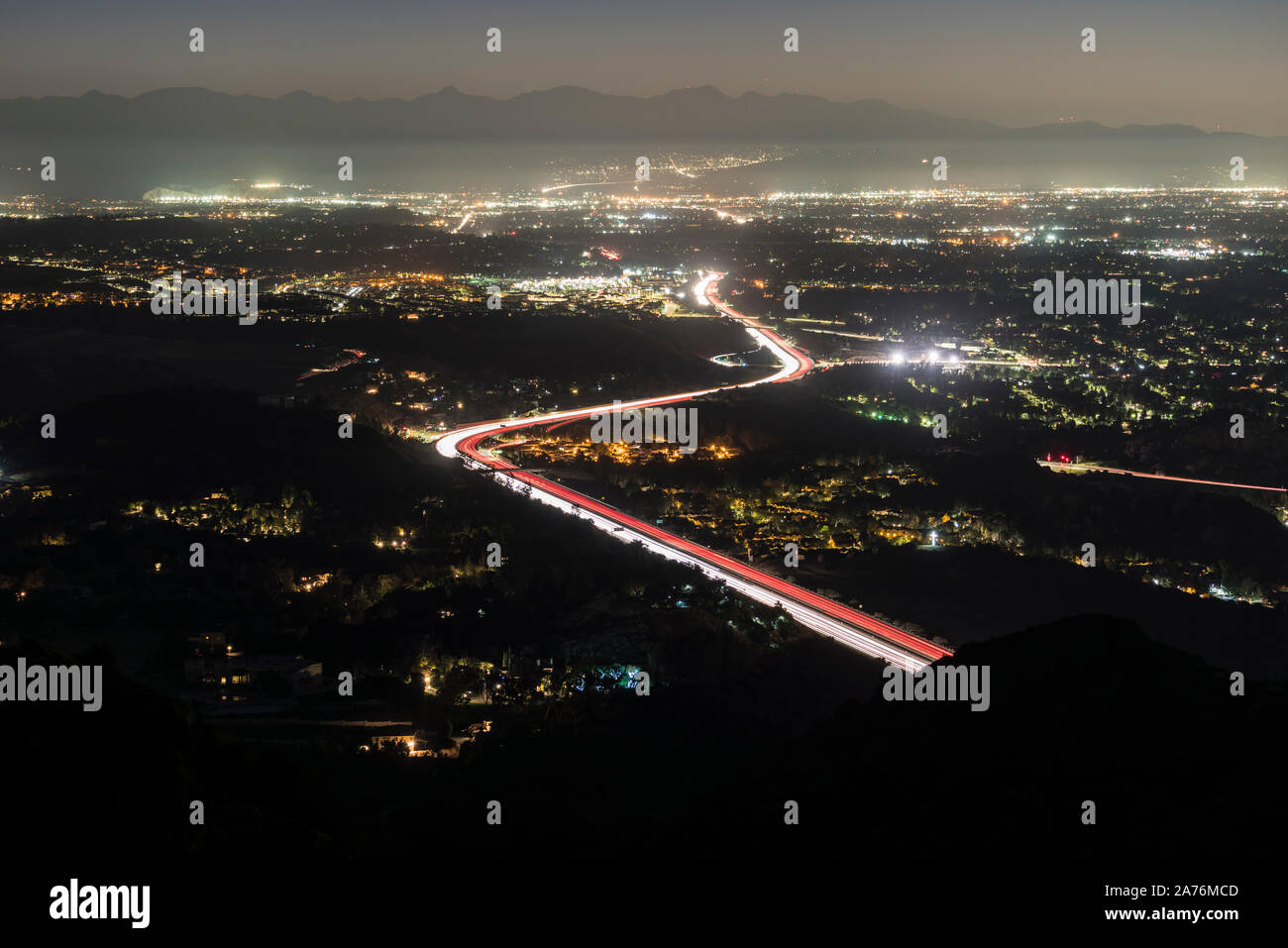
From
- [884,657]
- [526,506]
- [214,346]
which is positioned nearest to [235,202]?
[214,346]

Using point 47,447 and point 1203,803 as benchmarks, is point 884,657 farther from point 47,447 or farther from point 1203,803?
point 47,447

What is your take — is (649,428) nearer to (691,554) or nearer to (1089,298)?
(691,554)

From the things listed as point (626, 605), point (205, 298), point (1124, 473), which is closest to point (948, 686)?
point (626, 605)
